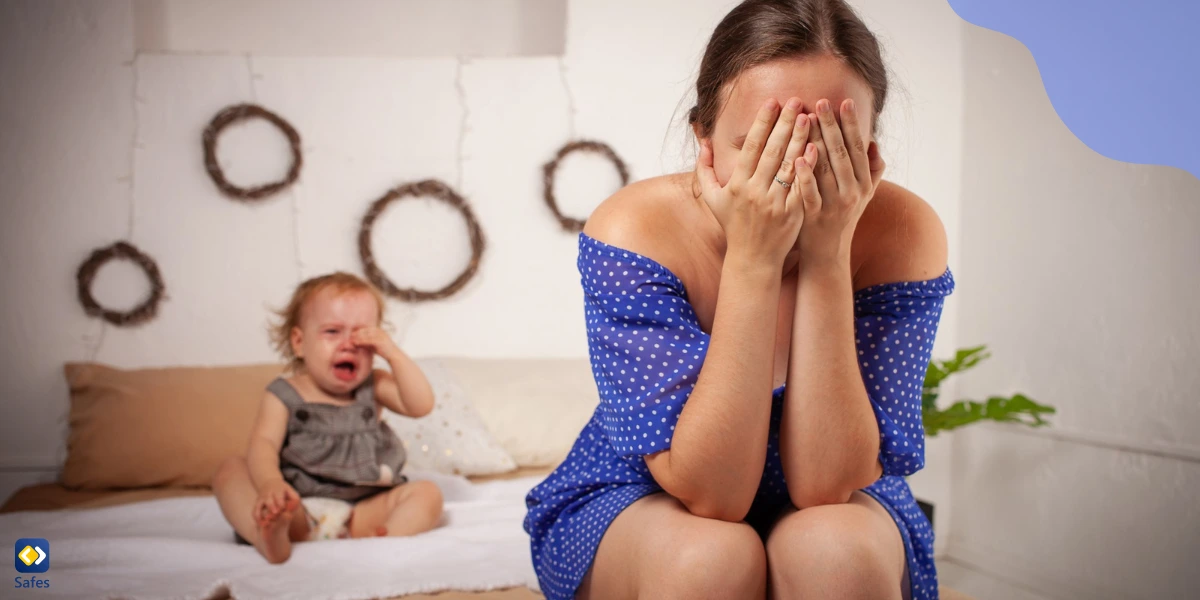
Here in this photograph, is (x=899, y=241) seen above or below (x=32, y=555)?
above

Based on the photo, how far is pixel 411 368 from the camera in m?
1.67

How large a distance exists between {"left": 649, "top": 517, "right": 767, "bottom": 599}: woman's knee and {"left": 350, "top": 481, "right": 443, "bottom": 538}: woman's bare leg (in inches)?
32.7

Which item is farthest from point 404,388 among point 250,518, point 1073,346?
point 1073,346

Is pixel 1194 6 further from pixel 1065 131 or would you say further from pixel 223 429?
pixel 223 429

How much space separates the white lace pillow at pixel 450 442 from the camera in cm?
192

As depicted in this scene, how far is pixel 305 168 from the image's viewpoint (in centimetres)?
228

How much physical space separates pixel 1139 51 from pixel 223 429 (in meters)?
1.85

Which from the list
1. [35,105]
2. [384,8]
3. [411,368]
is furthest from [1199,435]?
[35,105]

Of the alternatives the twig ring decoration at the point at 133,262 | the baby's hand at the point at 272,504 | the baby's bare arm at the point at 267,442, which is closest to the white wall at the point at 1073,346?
the baby's hand at the point at 272,504

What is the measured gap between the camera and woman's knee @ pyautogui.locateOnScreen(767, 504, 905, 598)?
725 mm

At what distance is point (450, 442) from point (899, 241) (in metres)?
1.24

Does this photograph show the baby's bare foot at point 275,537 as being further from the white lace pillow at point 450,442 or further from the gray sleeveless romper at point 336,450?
the white lace pillow at point 450,442

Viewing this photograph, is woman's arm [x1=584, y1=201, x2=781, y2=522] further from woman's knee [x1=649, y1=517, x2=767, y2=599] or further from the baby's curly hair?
the baby's curly hair

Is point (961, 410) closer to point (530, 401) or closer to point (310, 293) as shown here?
point (530, 401)
